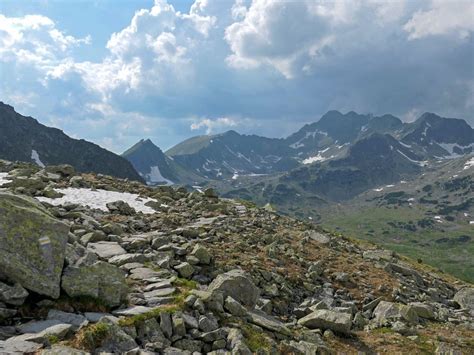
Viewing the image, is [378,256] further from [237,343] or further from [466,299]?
[237,343]

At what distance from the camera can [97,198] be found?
35781mm

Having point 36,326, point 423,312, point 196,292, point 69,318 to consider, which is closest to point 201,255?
point 196,292

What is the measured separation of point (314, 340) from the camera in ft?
51.6

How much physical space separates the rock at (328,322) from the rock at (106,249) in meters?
8.83

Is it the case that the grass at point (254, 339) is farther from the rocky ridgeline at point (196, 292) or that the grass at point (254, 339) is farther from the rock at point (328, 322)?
the rock at point (328, 322)

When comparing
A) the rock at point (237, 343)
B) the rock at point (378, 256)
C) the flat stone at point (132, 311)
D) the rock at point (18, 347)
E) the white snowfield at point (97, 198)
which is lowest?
the rock at point (378, 256)

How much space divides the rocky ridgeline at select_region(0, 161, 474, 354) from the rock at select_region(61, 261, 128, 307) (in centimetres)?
4

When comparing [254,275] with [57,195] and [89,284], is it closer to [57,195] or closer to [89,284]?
[89,284]

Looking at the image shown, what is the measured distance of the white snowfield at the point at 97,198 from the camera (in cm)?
3306

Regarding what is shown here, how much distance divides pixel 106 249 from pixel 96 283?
260 inches

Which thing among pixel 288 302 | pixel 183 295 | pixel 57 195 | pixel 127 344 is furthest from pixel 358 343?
pixel 57 195

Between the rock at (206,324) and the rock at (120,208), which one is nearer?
the rock at (206,324)

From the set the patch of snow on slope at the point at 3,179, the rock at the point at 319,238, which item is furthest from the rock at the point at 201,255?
the patch of snow on slope at the point at 3,179

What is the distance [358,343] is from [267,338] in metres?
5.04
